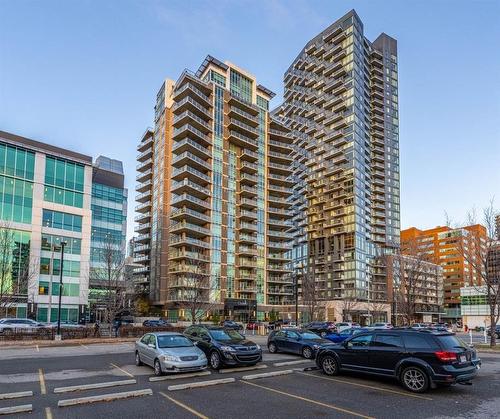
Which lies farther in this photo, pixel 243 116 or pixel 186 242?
pixel 243 116

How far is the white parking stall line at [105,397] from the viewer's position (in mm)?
10335

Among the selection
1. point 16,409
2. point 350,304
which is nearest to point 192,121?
point 350,304

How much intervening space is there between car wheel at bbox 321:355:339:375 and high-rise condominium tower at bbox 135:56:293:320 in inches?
2154

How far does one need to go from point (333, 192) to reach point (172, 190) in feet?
168

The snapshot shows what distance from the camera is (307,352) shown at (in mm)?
20484

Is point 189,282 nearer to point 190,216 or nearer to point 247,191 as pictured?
point 190,216

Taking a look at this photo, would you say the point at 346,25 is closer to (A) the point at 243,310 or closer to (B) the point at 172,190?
(B) the point at 172,190

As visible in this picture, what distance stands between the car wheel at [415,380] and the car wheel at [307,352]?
8.22 meters

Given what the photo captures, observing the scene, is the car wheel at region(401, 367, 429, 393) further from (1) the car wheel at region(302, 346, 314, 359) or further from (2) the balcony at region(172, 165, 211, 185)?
(2) the balcony at region(172, 165, 211, 185)

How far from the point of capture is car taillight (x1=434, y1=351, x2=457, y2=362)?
11.7 m

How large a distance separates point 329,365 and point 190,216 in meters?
62.0

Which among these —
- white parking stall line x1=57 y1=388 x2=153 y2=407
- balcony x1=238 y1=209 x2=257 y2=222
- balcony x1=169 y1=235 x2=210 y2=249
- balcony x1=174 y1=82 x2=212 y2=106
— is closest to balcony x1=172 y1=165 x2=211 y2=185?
balcony x1=238 y1=209 x2=257 y2=222

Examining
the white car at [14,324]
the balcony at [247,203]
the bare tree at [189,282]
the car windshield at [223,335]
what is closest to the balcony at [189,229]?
the bare tree at [189,282]

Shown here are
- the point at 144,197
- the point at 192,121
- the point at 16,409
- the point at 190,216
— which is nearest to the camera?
the point at 16,409
